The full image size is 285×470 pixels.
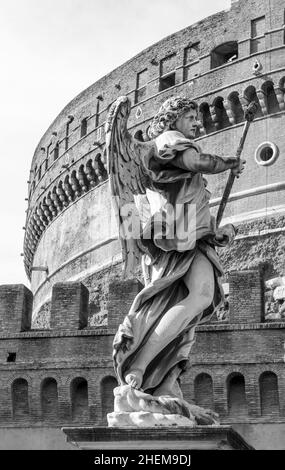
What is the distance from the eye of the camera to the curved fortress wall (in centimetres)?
2602

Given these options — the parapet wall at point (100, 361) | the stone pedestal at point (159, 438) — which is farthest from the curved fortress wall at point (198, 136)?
the stone pedestal at point (159, 438)

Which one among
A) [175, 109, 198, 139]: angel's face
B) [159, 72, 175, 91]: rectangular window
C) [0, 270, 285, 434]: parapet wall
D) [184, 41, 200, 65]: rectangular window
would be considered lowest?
[175, 109, 198, 139]: angel's face

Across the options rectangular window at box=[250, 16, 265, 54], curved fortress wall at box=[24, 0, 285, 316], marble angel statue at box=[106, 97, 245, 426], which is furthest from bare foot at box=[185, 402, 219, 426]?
rectangular window at box=[250, 16, 265, 54]

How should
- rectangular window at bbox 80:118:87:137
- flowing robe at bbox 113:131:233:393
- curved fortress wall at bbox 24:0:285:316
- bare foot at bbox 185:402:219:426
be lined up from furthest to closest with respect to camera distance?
1. rectangular window at bbox 80:118:87:137
2. curved fortress wall at bbox 24:0:285:316
3. flowing robe at bbox 113:131:233:393
4. bare foot at bbox 185:402:219:426

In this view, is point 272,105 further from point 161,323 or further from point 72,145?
point 161,323

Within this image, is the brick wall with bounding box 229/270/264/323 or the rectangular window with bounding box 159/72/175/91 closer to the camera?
the brick wall with bounding box 229/270/264/323

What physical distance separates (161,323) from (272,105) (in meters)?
21.6

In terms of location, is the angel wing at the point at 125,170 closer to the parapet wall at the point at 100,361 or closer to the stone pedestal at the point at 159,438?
the stone pedestal at the point at 159,438

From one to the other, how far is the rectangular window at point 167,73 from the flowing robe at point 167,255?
77.2 ft

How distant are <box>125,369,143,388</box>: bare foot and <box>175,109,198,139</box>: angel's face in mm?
1325

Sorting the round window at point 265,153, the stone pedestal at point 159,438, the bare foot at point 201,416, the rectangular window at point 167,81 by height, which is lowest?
the stone pedestal at point 159,438

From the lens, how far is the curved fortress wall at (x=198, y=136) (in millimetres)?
26016

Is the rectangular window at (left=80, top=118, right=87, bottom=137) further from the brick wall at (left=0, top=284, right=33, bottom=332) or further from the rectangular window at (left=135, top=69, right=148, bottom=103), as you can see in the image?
the brick wall at (left=0, top=284, right=33, bottom=332)

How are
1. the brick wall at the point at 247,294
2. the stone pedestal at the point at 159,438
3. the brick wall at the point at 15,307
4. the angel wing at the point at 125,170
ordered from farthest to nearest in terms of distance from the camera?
the brick wall at the point at 15,307, the brick wall at the point at 247,294, the angel wing at the point at 125,170, the stone pedestal at the point at 159,438
